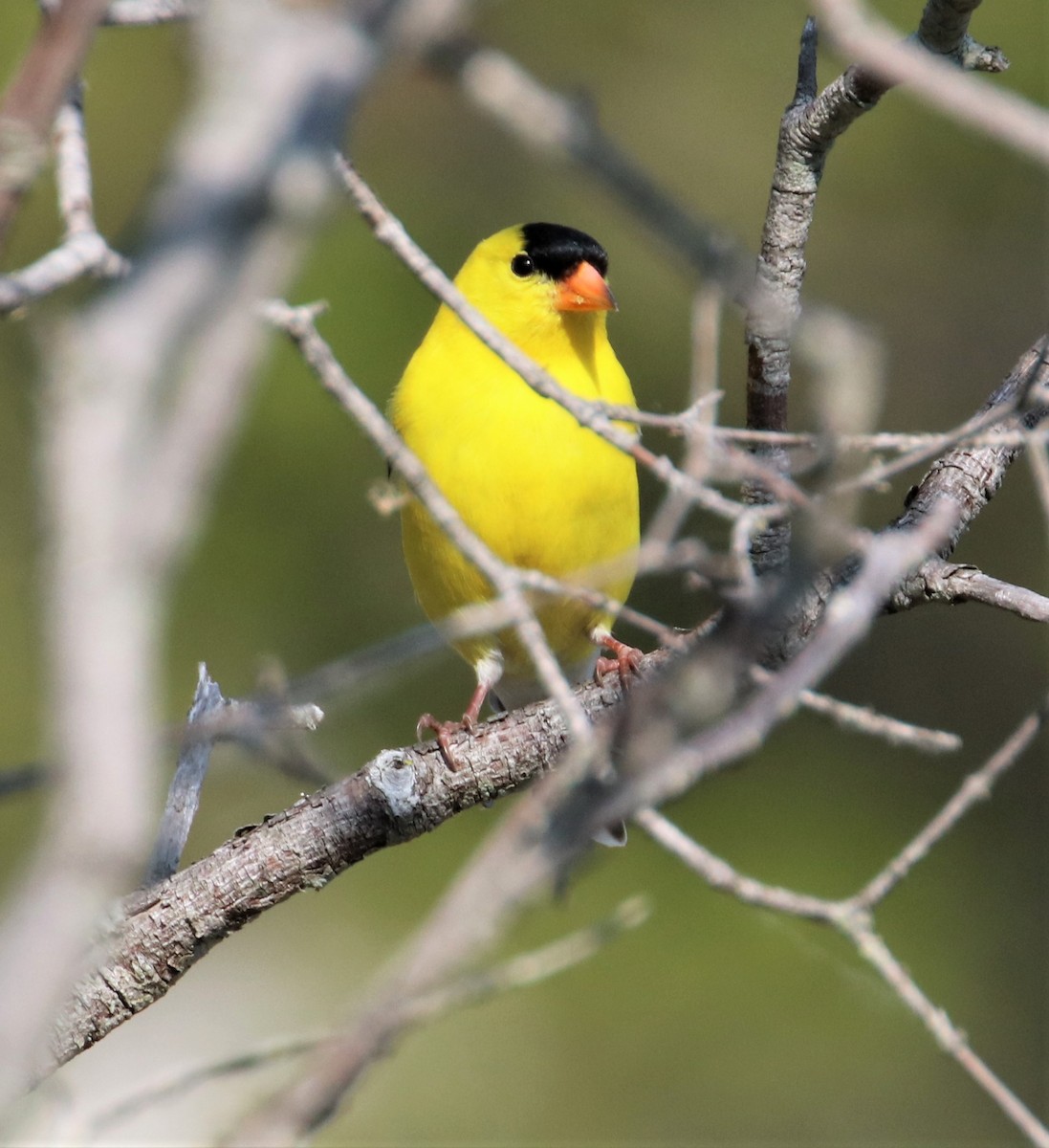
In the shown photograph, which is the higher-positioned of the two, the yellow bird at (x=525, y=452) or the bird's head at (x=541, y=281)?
the bird's head at (x=541, y=281)

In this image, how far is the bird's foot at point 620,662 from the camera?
8.55 ft

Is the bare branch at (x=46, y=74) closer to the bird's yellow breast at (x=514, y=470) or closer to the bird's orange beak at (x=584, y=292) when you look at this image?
the bird's yellow breast at (x=514, y=470)

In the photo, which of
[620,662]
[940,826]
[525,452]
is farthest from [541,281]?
[940,826]

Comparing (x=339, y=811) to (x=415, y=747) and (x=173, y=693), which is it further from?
(x=173, y=693)

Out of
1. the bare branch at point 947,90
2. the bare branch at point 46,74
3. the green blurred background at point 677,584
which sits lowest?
the green blurred background at point 677,584

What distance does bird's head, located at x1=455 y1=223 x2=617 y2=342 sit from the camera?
9.96 feet

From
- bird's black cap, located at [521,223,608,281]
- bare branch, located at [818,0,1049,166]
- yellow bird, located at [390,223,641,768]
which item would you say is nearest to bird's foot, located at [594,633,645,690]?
yellow bird, located at [390,223,641,768]

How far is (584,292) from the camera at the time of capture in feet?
9.88

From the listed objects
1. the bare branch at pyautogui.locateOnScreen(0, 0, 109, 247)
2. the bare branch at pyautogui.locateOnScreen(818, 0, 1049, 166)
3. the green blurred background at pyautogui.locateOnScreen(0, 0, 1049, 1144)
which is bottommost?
the green blurred background at pyautogui.locateOnScreen(0, 0, 1049, 1144)

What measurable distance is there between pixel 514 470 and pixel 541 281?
52 cm

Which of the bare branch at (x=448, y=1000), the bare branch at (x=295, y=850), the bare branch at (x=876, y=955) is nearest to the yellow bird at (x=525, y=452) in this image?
the bare branch at (x=295, y=850)

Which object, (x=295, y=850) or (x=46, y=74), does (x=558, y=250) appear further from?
(x=46, y=74)

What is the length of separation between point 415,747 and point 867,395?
57.0 inches

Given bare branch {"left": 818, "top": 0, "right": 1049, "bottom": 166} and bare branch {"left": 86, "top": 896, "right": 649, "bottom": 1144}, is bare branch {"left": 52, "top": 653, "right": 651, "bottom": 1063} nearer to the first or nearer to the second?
bare branch {"left": 86, "top": 896, "right": 649, "bottom": 1144}
